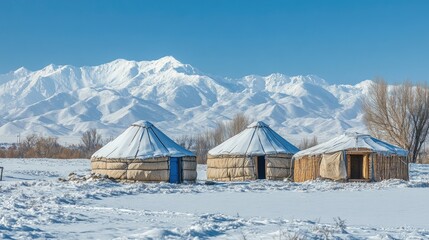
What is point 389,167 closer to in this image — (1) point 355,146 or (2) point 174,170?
(1) point 355,146

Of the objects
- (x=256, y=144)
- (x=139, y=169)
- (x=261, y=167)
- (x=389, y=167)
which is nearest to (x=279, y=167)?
(x=261, y=167)

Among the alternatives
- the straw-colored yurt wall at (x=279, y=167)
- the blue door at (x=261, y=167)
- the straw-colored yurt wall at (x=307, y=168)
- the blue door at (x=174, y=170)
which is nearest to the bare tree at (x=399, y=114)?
the straw-colored yurt wall at (x=279, y=167)

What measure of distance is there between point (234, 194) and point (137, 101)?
172m

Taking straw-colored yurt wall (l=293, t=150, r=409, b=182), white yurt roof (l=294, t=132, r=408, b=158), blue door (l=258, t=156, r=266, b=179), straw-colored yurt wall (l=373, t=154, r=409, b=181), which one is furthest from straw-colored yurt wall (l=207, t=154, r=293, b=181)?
straw-colored yurt wall (l=373, t=154, r=409, b=181)

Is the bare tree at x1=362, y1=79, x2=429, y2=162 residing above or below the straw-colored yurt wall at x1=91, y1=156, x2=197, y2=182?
above

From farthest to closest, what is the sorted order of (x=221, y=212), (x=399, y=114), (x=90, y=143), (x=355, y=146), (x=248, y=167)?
(x=90, y=143), (x=399, y=114), (x=248, y=167), (x=355, y=146), (x=221, y=212)

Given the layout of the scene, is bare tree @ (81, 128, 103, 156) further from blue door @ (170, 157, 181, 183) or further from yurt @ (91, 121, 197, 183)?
blue door @ (170, 157, 181, 183)

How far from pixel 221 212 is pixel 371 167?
12.6 metres

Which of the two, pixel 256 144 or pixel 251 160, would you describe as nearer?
pixel 251 160

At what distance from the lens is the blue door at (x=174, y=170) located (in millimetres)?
24141

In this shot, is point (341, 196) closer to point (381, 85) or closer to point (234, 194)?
point (234, 194)

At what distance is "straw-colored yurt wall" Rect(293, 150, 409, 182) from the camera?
24562mm

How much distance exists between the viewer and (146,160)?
23688mm

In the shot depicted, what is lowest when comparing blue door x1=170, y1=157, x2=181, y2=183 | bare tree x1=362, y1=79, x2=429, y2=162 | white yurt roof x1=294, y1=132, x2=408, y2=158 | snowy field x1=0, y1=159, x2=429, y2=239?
snowy field x1=0, y1=159, x2=429, y2=239
